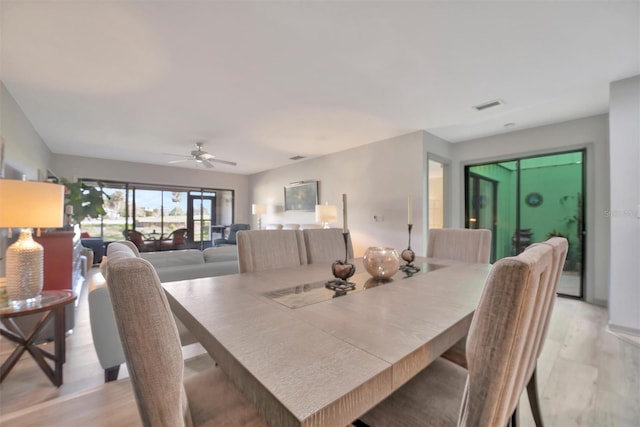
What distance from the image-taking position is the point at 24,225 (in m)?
1.78

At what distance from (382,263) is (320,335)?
0.76 metres

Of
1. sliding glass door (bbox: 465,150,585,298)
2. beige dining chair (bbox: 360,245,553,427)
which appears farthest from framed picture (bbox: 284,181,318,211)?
beige dining chair (bbox: 360,245,553,427)

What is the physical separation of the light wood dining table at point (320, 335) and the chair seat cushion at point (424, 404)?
23cm

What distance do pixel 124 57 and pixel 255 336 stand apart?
2.62 metres

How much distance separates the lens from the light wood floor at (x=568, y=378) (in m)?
1.52

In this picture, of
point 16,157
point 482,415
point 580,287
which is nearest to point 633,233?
point 580,287

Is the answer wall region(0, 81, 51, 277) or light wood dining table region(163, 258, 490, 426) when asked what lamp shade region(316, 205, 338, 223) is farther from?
wall region(0, 81, 51, 277)

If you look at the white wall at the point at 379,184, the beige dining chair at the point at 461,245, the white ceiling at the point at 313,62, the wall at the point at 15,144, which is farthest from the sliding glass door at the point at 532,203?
the wall at the point at 15,144

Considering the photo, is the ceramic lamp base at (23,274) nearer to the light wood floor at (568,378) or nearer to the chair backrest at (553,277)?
the light wood floor at (568,378)

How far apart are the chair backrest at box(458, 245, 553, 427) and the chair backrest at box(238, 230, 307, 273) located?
135 cm

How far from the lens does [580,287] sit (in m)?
3.62

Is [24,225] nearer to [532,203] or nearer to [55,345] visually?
[55,345]

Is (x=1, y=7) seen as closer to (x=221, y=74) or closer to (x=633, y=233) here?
(x=221, y=74)

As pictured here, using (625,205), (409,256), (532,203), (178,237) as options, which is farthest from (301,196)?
(625,205)
